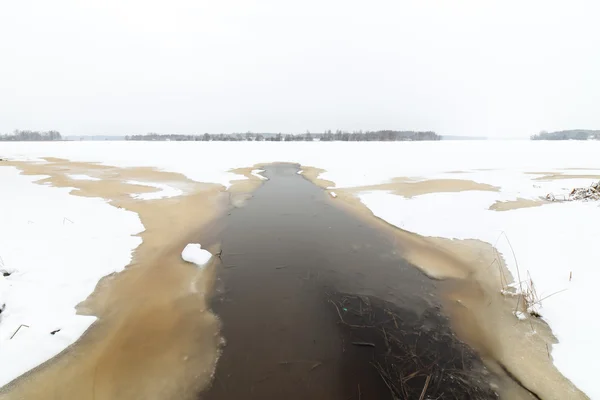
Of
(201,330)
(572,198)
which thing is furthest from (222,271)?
(572,198)

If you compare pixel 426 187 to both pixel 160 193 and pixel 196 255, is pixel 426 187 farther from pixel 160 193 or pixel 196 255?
pixel 160 193

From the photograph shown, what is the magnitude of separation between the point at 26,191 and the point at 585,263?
2531 cm

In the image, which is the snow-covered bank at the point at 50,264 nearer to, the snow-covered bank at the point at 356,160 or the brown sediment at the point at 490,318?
the brown sediment at the point at 490,318

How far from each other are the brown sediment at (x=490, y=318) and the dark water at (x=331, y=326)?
383 mm

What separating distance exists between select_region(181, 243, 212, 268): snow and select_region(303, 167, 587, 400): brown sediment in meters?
6.38

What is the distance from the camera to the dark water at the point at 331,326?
13.7ft

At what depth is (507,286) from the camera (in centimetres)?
670

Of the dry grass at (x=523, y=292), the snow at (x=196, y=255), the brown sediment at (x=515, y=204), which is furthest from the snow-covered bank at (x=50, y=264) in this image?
the brown sediment at (x=515, y=204)

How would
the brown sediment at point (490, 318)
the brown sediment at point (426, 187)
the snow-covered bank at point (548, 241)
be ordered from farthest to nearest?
1. the brown sediment at point (426, 187)
2. the snow-covered bank at point (548, 241)
3. the brown sediment at point (490, 318)

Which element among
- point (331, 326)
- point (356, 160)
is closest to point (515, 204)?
point (331, 326)

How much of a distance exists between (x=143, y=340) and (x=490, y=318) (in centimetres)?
719

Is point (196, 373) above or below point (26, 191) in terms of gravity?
below

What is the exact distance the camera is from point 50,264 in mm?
7230

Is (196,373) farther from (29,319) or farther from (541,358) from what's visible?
(541,358)
